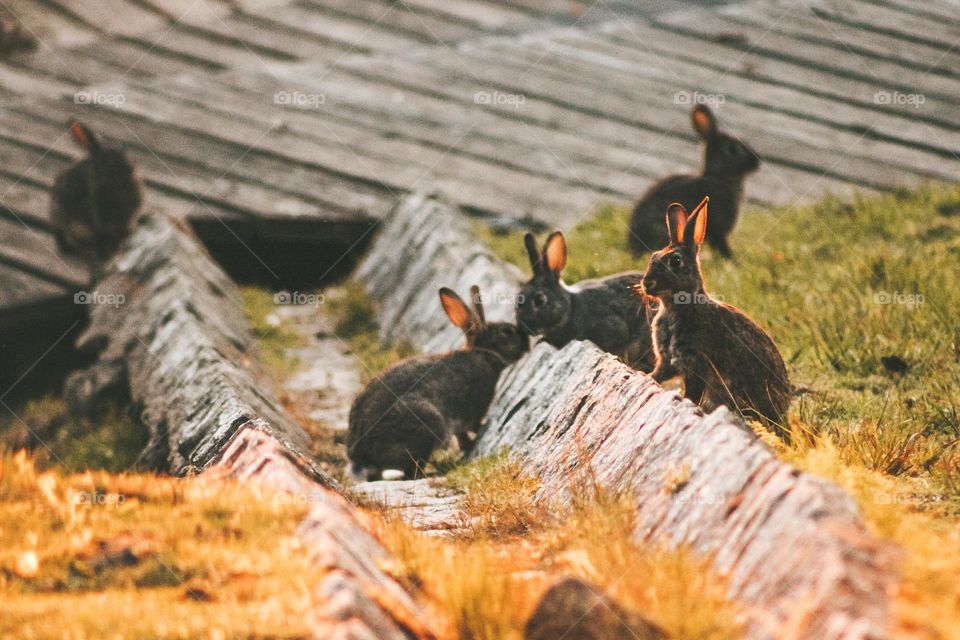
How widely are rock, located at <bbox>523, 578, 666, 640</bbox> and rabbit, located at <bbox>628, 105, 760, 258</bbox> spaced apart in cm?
584

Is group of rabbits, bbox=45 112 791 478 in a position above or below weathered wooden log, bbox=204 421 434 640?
above

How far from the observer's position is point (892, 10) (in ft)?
48.9

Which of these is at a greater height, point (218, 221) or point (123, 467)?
point (218, 221)

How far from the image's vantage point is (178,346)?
7.53 meters

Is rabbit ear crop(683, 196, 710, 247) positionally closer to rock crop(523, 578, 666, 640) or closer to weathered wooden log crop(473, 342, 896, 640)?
weathered wooden log crop(473, 342, 896, 640)

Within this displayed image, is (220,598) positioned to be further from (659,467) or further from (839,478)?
(839,478)

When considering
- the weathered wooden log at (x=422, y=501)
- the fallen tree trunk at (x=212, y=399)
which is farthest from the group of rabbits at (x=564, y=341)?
the fallen tree trunk at (x=212, y=399)

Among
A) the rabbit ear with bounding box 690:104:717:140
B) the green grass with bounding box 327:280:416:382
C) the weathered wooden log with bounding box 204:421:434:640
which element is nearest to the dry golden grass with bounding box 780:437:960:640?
the weathered wooden log with bounding box 204:421:434:640

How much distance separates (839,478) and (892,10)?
41.8 ft

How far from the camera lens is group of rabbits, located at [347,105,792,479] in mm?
5449

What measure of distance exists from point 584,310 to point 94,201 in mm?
5064

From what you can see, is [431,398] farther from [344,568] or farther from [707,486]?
[344,568]

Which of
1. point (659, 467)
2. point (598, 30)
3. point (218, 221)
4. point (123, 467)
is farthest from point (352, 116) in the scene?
point (659, 467)


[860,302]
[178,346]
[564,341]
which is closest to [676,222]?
[860,302]
